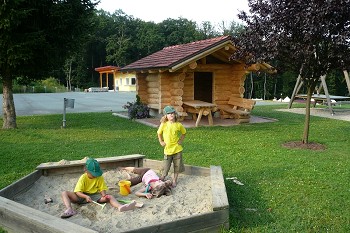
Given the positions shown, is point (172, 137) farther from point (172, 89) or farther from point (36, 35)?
point (172, 89)

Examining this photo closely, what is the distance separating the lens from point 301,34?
8875 millimetres

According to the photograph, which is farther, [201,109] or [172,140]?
[201,109]

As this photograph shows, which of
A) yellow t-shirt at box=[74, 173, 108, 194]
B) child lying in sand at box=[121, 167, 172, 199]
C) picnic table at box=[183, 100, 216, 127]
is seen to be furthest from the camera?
picnic table at box=[183, 100, 216, 127]

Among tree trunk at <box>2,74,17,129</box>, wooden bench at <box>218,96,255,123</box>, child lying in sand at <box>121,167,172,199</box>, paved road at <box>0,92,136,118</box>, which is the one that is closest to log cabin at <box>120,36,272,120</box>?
wooden bench at <box>218,96,255,123</box>

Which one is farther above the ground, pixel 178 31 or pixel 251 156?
pixel 178 31

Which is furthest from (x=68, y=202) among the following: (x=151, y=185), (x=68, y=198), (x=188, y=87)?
(x=188, y=87)

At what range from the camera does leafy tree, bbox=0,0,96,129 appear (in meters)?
10.6

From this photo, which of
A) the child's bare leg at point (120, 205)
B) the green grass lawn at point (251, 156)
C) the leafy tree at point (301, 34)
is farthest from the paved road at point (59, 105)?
the child's bare leg at point (120, 205)

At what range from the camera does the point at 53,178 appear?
6.27 m

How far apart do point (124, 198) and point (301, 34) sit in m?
6.24

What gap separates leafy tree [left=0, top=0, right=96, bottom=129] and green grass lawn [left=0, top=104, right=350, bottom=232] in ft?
6.78

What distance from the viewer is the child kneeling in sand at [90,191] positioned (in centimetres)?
491

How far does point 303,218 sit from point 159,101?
34.7 feet

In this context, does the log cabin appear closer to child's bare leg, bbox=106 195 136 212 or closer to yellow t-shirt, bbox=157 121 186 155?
yellow t-shirt, bbox=157 121 186 155
